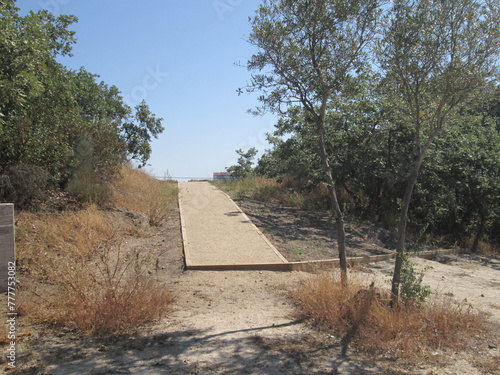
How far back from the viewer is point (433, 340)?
15.4ft

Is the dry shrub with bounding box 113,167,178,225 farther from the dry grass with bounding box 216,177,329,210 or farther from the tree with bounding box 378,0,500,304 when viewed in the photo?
the tree with bounding box 378,0,500,304

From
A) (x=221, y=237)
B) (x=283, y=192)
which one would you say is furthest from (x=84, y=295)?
(x=283, y=192)

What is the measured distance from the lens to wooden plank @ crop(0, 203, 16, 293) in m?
5.83

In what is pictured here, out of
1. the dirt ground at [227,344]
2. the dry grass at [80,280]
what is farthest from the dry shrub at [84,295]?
the dirt ground at [227,344]

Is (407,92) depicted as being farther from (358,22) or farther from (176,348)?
(176,348)

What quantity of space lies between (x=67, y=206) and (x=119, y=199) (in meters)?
2.16

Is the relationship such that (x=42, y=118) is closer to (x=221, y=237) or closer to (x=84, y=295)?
(x=221, y=237)

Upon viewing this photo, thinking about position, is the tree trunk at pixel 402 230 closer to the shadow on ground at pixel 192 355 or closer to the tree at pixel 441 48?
the tree at pixel 441 48

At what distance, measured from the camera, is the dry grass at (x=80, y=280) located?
478 centimetres

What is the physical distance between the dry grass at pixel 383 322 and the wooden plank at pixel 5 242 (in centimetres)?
446

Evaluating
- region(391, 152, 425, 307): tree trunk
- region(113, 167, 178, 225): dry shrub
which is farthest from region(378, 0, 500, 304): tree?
region(113, 167, 178, 225): dry shrub

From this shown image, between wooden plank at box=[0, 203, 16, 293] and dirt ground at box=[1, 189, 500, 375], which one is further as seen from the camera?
wooden plank at box=[0, 203, 16, 293]

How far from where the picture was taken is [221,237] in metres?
9.99

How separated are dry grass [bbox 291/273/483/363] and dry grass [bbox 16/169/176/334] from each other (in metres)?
2.24
